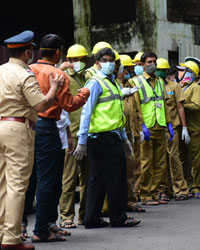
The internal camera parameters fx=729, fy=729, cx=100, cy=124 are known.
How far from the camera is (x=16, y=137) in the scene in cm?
679

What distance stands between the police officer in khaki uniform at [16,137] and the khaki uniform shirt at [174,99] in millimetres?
5195

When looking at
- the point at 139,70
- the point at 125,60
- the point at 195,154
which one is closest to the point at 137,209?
the point at 195,154

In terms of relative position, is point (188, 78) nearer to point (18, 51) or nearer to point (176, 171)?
point (176, 171)

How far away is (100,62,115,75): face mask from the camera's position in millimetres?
8750

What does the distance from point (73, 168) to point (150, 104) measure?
2.53 m

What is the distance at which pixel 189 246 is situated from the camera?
7.18 m

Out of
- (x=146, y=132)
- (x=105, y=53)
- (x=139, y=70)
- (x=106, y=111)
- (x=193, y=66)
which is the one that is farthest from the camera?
(x=193, y=66)

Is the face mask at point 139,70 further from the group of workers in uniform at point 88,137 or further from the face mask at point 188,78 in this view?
the face mask at point 188,78

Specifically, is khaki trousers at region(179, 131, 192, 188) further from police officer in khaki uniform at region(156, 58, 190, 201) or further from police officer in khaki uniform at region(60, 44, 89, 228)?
police officer in khaki uniform at region(60, 44, 89, 228)

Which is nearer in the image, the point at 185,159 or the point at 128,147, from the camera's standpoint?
the point at 128,147

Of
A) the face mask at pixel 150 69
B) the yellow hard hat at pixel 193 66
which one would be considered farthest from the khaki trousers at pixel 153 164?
the yellow hard hat at pixel 193 66

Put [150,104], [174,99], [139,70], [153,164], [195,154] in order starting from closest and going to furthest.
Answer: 1. [150,104]
2. [153,164]
3. [174,99]
4. [139,70]
5. [195,154]

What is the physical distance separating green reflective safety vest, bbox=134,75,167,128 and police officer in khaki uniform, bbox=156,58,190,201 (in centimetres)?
90

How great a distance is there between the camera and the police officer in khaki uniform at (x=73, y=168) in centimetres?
866
